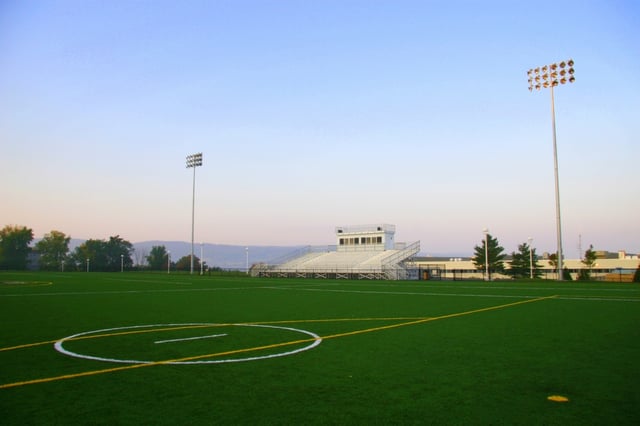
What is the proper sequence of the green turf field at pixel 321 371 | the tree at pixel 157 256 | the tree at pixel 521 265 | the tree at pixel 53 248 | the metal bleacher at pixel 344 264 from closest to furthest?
the green turf field at pixel 321 371 < the metal bleacher at pixel 344 264 < the tree at pixel 521 265 < the tree at pixel 53 248 < the tree at pixel 157 256

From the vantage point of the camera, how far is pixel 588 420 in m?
4.49

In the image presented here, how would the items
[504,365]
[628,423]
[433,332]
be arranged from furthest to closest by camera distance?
[433,332], [504,365], [628,423]

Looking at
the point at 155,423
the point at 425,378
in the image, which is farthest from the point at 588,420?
the point at 155,423

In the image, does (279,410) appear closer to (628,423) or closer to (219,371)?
(219,371)

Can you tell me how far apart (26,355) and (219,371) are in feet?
11.0

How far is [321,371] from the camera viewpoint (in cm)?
648

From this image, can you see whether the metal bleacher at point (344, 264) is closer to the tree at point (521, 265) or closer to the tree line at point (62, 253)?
the tree at point (521, 265)

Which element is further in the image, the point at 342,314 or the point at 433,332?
the point at 342,314

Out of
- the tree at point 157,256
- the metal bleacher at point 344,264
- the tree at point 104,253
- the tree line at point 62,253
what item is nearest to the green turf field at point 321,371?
the metal bleacher at point 344,264

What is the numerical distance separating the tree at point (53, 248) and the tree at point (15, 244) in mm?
2620

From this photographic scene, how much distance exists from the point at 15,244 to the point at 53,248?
7268 millimetres

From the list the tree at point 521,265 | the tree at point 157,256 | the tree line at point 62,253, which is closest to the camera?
the tree at point 521,265

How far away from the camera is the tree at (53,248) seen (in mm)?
110188

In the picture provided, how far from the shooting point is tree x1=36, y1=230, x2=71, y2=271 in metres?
110
